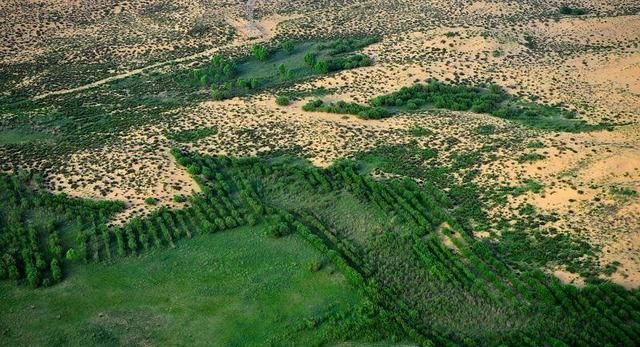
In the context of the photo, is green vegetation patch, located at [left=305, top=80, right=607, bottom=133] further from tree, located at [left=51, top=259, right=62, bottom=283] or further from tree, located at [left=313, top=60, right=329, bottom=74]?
tree, located at [left=51, top=259, right=62, bottom=283]

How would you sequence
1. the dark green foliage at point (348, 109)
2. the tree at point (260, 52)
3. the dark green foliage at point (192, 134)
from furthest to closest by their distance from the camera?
1. the tree at point (260, 52)
2. the dark green foliage at point (348, 109)
3. the dark green foliage at point (192, 134)

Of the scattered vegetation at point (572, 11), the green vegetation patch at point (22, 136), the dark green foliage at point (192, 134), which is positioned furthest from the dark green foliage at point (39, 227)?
the scattered vegetation at point (572, 11)

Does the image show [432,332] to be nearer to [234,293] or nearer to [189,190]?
[234,293]

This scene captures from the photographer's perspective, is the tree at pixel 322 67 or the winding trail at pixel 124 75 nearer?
the winding trail at pixel 124 75

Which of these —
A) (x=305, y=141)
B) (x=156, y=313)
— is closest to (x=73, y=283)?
(x=156, y=313)

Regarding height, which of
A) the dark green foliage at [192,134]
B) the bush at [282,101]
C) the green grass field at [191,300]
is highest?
the bush at [282,101]

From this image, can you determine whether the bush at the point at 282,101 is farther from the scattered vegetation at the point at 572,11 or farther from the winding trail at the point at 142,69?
the scattered vegetation at the point at 572,11

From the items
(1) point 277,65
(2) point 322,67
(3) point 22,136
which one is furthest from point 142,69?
(2) point 322,67
